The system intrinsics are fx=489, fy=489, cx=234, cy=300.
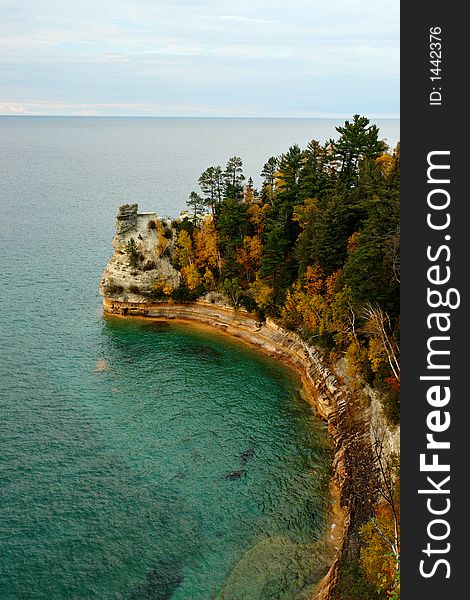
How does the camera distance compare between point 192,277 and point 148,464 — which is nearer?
point 148,464

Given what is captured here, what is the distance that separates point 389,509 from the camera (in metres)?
30.7

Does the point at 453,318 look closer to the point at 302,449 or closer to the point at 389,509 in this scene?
the point at 389,509

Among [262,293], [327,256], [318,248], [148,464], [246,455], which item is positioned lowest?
[148,464]

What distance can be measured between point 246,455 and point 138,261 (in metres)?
40.3

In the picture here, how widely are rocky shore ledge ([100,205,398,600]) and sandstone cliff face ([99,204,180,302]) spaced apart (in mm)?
150

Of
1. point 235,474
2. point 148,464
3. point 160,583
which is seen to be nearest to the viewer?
point 160,583

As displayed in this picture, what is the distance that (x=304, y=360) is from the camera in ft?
187

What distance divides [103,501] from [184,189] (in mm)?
146607

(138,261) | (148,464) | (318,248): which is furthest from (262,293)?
(148,464)

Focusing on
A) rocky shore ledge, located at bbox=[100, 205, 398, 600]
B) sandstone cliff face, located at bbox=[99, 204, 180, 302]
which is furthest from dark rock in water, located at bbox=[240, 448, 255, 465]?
sandstone cliff face, located at bbox=[99, 204, 180, 302]

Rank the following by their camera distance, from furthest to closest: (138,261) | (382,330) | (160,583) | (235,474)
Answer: (138,261) < (235,474) < (382,330) < (160,583)

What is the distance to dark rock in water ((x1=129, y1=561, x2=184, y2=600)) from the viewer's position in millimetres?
30191

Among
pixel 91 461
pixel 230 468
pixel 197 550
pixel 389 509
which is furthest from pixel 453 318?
pixel 91 461

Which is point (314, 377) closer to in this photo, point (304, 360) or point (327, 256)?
point (304, 360)
